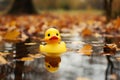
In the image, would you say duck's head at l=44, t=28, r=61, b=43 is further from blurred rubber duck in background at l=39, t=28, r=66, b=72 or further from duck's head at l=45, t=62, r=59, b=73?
duck's head at l=45, t=62, r=59, b=73

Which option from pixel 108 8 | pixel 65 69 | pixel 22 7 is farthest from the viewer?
pixel 22 7

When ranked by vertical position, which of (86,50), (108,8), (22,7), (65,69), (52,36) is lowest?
(65,69)

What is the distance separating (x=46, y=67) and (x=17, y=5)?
1043 cm

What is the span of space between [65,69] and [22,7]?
10836 mm

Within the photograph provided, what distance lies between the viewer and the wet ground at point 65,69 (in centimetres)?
288

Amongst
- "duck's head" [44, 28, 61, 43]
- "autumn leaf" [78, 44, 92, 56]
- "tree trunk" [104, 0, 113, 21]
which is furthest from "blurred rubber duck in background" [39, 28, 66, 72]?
"tree trunk" [104, 0, 113, 21]

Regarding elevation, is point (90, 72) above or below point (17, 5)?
below

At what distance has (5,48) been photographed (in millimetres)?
4379

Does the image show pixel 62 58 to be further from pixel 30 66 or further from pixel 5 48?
pixel 5 48

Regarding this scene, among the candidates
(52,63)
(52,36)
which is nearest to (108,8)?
(52,36)

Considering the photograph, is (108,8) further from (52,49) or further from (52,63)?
(52,63)

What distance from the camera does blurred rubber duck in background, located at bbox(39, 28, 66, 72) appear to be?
3447 mm

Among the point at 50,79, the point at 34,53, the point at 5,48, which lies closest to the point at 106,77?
the point at 50,79

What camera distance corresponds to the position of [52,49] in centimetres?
372
